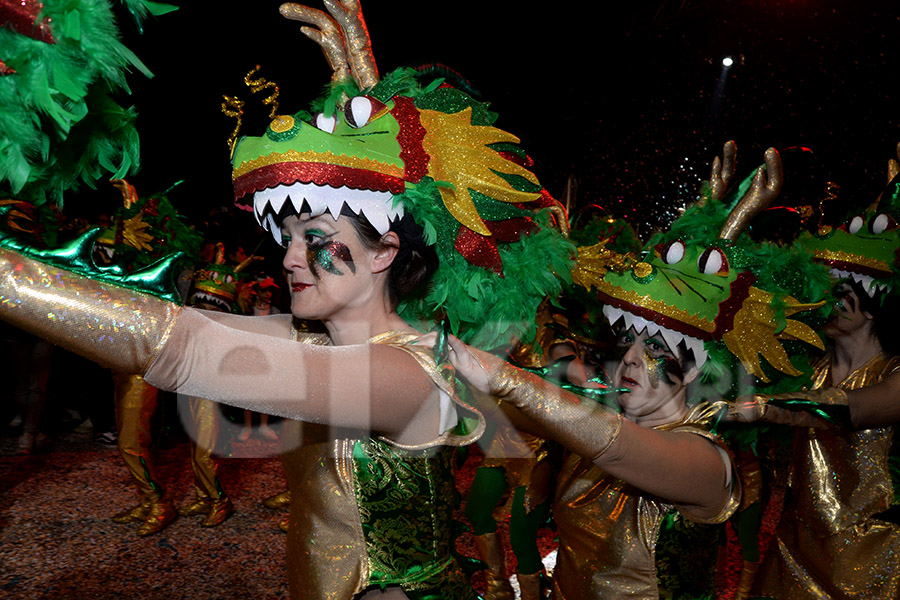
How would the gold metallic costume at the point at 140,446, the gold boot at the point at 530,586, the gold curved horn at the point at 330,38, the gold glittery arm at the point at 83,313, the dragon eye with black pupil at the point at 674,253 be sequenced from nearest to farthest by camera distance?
1. the gold glittery arm at the point at 83,313
2. the gold curved horn at the point at 330,38
3. the dragon eye with black pupil at the point at 674,253
4. the gold boot at the point at 530,586
5. the gold metallic costume at the point at 140,446

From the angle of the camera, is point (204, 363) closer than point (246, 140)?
Yes

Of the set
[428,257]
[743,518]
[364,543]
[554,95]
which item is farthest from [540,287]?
[554,95]

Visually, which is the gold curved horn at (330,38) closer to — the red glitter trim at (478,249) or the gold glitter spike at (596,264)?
the red glitter trim at (478,249)

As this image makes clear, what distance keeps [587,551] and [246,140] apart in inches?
60.3

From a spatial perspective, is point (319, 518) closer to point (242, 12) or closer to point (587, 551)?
point (587, 551)

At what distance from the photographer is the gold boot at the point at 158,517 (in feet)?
13.4

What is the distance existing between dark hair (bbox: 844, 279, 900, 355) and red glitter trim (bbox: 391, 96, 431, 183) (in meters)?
2.48

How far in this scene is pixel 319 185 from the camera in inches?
54.6

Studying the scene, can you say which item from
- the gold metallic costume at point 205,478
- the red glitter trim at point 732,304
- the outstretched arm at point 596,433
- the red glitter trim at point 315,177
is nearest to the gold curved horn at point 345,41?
the red glitter trim at point 315,177

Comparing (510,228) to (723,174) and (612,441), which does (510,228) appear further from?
(723,174)

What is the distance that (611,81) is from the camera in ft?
28.0

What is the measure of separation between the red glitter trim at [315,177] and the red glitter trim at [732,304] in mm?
1243

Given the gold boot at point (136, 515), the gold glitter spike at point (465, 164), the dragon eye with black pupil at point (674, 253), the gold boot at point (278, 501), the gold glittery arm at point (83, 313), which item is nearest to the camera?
the gold glittery arm at point (83, 313)

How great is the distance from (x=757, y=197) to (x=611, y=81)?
680 centimetres
